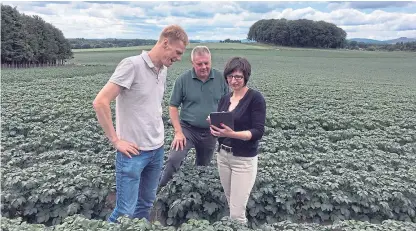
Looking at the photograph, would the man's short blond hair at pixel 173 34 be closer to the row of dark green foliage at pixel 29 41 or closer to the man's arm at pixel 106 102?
the man's arm at pixel 106 102

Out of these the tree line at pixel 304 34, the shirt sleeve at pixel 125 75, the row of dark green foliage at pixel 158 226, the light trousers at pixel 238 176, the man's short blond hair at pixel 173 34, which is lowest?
the row of dark green foliage at pixel 158 226

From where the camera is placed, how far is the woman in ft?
13.6

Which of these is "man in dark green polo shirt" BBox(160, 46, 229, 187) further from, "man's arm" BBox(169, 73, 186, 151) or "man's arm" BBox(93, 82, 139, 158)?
"man's arm" BBox(93, 82, 139, 158)

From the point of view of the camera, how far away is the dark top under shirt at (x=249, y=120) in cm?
420

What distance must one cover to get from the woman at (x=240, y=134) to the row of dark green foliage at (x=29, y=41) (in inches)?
2284

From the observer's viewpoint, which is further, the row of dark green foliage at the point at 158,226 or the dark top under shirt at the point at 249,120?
the dark top under shirt at the point at 249,120

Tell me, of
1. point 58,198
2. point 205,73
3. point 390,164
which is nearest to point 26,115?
point 58,198

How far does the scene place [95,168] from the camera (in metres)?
6.23

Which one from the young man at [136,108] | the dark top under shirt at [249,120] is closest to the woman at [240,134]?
the dark top under shirt at [249,120]

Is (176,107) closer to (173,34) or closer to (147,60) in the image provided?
(147,60)

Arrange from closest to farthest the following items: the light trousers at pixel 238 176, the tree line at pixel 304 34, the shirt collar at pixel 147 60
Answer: the shirt collar at pixel 147 60 < the light trousers at pixel 238 176 < the tree line at pixel 304 34

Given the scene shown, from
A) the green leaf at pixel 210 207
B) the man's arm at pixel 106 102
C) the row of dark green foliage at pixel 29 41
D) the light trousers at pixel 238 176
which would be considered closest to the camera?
the man's arm at pixel 106 102

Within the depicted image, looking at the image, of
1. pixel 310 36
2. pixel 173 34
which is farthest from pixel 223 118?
pixel 310 36

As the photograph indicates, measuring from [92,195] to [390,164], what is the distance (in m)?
5.65
